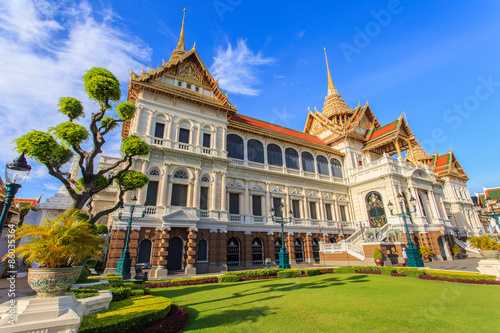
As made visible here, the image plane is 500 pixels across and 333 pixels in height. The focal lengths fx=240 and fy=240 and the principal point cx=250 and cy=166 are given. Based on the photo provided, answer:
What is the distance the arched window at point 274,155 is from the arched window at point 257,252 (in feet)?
28.0

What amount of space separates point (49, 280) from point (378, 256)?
20.3 metres

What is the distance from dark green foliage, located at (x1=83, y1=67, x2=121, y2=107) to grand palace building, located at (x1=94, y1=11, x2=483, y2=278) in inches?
297

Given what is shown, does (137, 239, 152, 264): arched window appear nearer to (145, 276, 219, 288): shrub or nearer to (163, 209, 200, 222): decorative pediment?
(163, 209, 200, 222): decorative pediment

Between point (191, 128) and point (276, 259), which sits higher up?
point (191, 128)

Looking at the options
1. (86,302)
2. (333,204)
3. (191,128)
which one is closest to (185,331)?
(86,302)

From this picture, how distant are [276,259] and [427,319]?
18432mm

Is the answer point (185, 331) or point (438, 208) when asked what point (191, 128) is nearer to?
point (185, 331)

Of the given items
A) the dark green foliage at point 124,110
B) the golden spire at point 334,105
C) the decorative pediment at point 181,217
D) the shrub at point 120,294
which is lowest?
the shrub at point 120,294

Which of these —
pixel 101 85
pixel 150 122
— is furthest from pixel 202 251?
pixel 101 85

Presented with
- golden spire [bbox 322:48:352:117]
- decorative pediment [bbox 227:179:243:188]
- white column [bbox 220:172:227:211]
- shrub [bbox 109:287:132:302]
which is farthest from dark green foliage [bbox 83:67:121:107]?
golden spire [bbox 322:48:352:117]

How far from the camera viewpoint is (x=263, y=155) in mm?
26219

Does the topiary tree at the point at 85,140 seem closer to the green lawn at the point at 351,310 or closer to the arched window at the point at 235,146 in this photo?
the green lawn at the point at 351,310

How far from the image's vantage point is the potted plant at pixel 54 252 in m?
4.25

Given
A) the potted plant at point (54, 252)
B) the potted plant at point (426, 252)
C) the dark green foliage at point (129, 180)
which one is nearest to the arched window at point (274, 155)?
the dark green foliage at point (129, 180)
